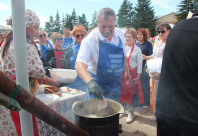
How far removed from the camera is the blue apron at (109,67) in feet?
6.70

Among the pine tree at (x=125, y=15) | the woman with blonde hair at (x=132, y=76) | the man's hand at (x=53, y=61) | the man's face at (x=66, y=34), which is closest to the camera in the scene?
the woman with blonde hair at (x=132, y=76)

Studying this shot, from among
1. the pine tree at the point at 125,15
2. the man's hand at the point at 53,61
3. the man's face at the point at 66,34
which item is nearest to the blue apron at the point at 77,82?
the man's hand at the point at 53,61

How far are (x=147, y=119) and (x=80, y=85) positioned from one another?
1.63m

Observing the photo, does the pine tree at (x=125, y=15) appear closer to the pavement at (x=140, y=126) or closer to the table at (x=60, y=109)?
the pavement at (x=140, y=126)

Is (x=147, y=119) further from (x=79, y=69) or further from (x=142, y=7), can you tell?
(x=142, y=7)

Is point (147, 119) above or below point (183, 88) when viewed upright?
below

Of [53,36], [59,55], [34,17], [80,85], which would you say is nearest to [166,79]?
[34,17]

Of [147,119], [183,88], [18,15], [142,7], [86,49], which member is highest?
[142,7]

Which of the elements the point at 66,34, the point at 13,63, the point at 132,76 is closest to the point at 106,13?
the point at 13,63

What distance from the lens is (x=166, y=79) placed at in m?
1.07

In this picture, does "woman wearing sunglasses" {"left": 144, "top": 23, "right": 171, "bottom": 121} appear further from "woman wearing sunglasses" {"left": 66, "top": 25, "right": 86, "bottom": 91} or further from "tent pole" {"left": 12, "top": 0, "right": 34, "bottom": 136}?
"tent pole" {"left": 12, "top": 0, "right": 34, "bottom": 136}

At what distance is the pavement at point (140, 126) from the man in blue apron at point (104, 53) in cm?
105

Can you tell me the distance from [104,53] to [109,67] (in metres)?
0.20

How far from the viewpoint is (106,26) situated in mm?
1936
